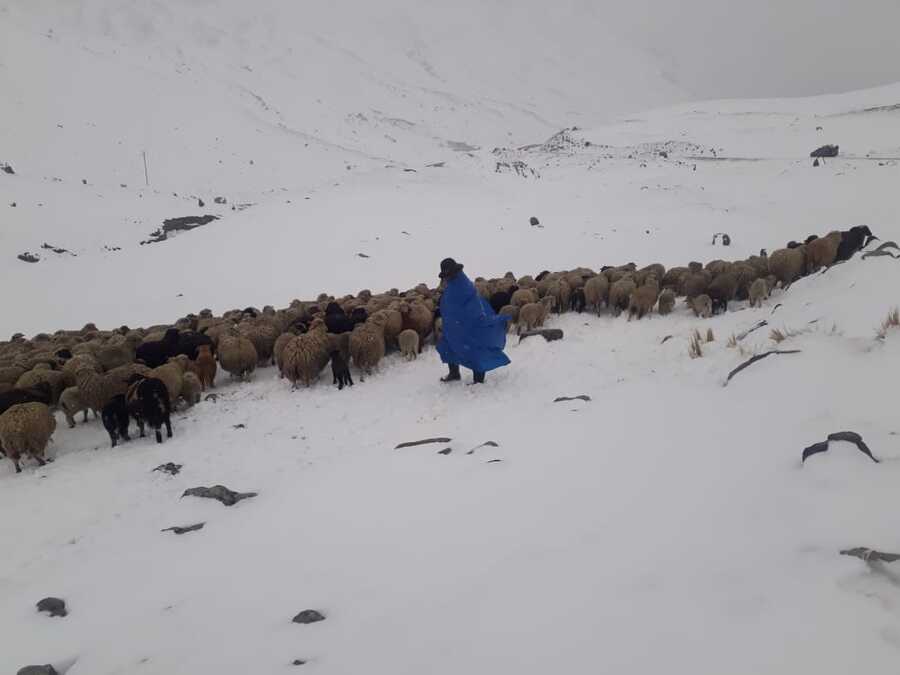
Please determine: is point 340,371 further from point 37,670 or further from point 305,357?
point 37,670

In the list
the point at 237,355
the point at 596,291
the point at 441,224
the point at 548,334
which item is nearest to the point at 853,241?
the point at 596,291

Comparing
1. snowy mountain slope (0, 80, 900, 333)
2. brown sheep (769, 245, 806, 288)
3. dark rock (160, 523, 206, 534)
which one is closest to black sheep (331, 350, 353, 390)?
dark rock (160, 523, 206, 534)

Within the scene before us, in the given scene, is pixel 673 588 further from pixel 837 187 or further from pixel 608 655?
pixel 837 187

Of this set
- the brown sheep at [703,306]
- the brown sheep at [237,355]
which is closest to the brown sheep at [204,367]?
the brown sheep at [237,355]

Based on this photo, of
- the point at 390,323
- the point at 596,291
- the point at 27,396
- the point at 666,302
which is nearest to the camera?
→ the point at 27,396

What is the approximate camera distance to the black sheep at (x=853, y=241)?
1022 cm

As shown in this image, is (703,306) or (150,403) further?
(703,306)

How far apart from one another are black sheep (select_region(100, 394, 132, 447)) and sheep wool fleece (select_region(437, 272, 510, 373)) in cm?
404

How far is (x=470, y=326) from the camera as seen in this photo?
7488 millimetres

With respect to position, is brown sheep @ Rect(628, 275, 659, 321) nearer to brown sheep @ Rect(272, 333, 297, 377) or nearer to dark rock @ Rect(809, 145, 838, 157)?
brown sheep @ Rect(272, 333, 297, 377)

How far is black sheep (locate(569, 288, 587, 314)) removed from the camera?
11164 millimetres

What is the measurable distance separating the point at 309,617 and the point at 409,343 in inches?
251

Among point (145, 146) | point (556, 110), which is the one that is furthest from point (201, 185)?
point (556, 110)

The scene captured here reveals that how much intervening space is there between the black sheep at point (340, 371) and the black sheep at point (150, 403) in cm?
229
